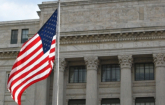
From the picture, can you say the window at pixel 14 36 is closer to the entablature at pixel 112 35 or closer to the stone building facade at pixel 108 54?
the stone building facade at pixel 108 54

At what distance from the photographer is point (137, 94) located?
128 ft

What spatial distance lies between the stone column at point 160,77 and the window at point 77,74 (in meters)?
7.79

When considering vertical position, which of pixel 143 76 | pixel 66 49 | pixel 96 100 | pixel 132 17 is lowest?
pixel 96 100

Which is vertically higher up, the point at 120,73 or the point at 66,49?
the point at 66,49

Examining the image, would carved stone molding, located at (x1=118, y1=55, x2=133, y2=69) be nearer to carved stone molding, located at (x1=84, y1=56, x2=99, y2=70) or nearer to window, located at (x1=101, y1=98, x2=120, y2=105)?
carved stone molding, located at (x1=84, y1=56, x2=99, y2=70)

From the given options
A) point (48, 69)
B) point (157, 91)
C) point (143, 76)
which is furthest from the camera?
point (143, 76)

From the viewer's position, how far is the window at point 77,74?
4153cm

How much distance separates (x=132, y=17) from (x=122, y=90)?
24.8ft

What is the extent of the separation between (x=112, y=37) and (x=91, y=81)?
188 inches

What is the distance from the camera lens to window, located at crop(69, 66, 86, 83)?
136ft

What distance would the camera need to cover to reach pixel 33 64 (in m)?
22.7

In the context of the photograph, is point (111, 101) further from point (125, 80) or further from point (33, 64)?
point (33, 64)

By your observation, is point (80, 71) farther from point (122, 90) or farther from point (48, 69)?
point (48, 69)

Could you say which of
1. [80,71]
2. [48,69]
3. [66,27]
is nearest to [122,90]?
[80,71]
